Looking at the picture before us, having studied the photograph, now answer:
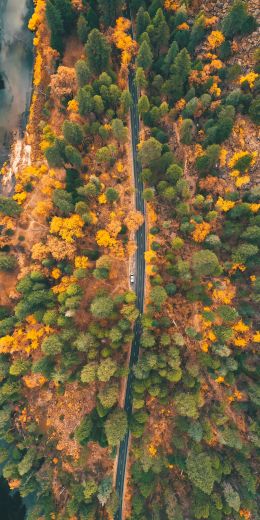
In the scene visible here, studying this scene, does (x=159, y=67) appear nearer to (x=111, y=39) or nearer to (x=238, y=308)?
(x=111, y=39)

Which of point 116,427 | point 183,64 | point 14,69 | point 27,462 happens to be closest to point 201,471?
point 116,427

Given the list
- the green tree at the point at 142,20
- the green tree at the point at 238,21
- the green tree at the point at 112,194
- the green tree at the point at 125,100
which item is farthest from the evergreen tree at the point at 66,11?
the green tree at the point at 112,194

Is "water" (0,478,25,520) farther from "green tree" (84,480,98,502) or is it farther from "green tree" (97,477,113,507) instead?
"green tree" (97,477,113,507)

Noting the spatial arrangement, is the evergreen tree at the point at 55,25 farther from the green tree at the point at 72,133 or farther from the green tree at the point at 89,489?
the green tree at the point at 89,489

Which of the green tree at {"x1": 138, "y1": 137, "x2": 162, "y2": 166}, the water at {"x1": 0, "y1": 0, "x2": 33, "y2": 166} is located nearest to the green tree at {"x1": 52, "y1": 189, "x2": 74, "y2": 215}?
the green tree at {"x1": 138, "y1": 137, "x2": 162, "y2": 166}

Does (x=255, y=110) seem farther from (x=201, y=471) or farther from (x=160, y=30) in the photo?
(x=201, y=471)

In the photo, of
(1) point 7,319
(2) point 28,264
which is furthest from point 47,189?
(1) point 7,319
